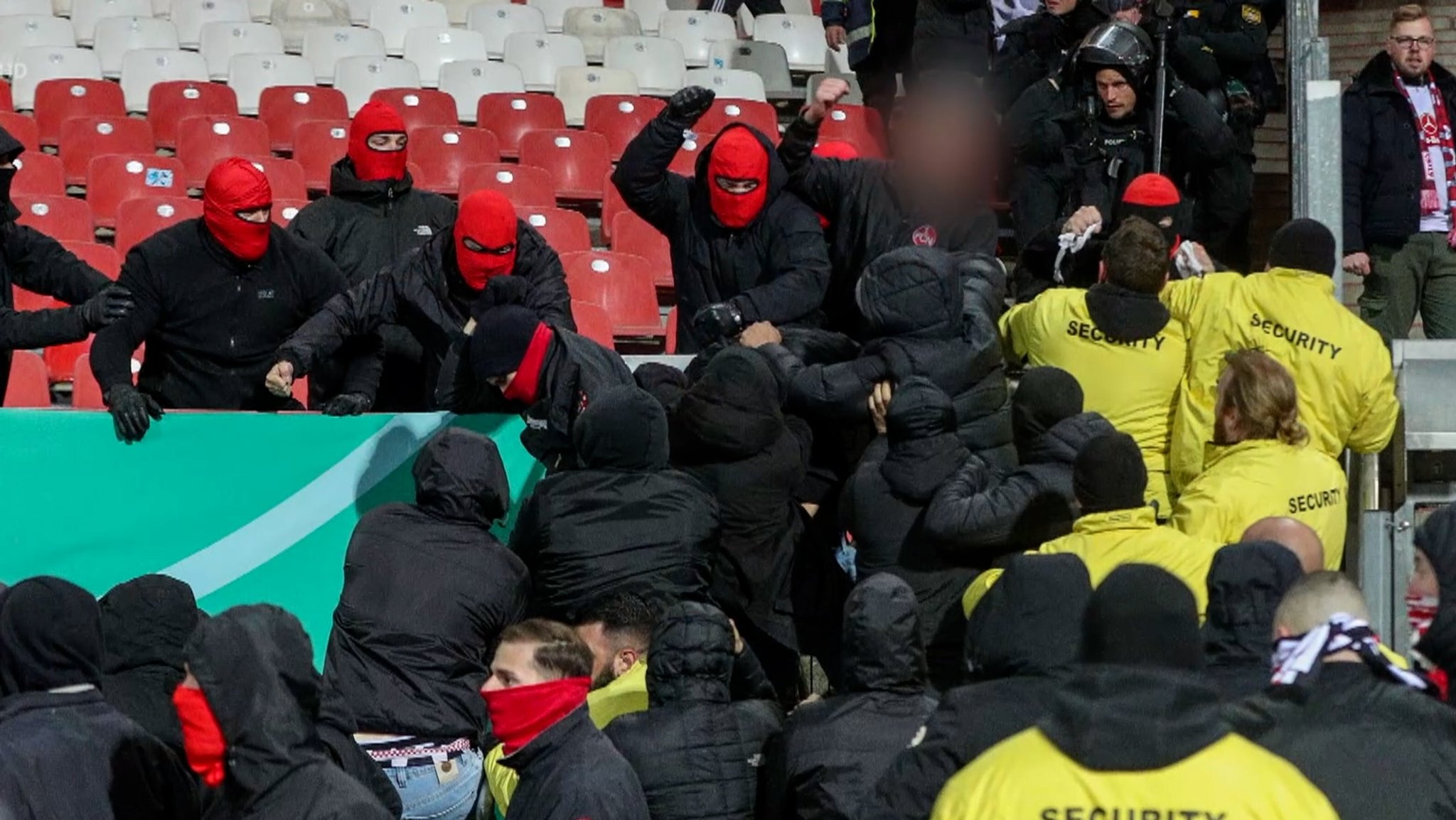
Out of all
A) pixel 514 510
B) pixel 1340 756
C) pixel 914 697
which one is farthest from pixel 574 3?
pixel 1340 756

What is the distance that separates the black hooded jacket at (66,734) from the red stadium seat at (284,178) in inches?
257

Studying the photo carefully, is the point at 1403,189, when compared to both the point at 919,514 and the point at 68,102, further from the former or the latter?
the point at 68,102

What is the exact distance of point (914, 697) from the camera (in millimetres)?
5027

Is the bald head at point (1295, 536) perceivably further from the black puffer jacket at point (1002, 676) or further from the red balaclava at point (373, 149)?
the red balaclava at point (373, 149)

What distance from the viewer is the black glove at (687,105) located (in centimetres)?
805

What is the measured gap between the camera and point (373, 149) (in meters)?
9.05

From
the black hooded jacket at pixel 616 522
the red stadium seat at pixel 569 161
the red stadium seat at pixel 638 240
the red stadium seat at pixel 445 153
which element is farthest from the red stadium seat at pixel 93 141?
the black hooded jacket at pixel 616 522

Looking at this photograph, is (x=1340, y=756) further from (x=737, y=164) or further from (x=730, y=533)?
(x=737, y=164)

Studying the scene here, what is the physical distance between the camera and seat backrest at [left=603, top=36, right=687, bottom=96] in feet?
44.1

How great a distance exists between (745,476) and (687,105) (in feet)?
6.70

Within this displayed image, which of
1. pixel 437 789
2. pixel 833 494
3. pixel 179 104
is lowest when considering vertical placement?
pixel 437 789

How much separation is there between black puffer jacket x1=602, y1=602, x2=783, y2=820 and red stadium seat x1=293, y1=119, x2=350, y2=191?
→ 6869 mm

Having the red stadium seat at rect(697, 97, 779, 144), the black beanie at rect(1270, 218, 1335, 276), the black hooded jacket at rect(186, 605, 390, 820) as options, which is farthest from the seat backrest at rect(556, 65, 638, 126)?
the black hooded jacket at rect(186, 605, 390, 820)

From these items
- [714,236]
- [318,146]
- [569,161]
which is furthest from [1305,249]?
[318,146]
